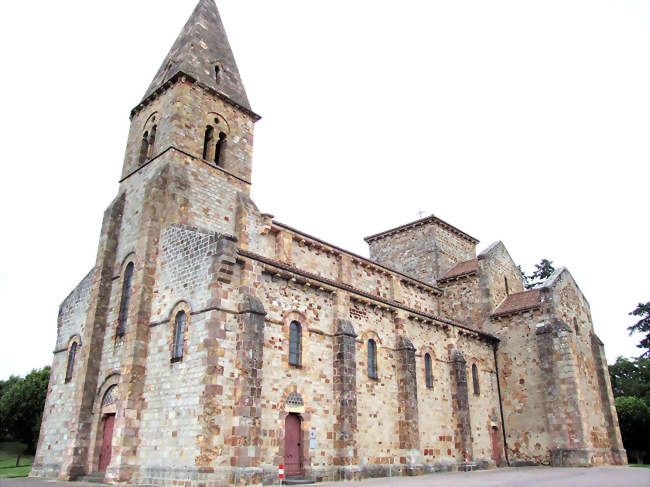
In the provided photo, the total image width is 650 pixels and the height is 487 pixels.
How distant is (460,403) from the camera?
25719 millimetres

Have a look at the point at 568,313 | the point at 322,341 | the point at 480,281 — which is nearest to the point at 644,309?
the point at 568,313

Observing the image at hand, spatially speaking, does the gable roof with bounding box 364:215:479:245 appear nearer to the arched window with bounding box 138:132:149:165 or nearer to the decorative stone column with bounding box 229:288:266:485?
the arched window with bounding box 138:132:149:165

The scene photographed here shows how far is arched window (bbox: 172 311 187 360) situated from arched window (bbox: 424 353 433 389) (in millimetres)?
13249

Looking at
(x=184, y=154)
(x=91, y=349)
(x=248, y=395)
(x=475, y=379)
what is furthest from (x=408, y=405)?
(x=184, y=154)

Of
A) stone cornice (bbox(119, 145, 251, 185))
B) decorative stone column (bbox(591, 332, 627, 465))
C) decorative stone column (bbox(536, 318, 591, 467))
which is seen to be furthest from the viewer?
decorative stone column (bbox(591, 332, 627, 465))

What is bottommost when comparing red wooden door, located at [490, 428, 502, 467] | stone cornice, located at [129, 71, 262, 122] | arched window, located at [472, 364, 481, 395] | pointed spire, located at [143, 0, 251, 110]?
red wooden door, located at [490, 428, 502, 467]

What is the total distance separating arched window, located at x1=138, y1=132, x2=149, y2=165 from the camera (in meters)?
24.0

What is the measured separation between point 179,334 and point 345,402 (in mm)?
6788

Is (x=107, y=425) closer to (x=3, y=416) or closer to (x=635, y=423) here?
(x=3, y=416)

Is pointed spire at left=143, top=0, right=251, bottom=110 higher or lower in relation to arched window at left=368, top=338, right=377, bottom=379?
higher

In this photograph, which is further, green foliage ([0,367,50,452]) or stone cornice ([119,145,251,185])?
green foliage ([0,367,50,452])

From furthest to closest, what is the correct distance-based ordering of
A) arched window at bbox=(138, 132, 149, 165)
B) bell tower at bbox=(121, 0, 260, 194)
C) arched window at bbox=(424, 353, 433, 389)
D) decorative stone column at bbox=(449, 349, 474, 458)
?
arched window at bbox=(424, 353, 433, 389) → decorative stone column at bbox=(449, 349, 474, 458) → arched window at bbox=(138, 132, 149, 165) → bell tower at bbox=(121, 0, 260, 194)

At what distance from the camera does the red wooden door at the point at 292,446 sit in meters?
17.5

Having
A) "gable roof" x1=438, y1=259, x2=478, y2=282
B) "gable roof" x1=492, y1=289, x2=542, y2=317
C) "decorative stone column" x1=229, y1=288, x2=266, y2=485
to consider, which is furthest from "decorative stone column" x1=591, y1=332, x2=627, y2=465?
"decorative stone column" x1=229, y1=288, x2=266, y2=485
